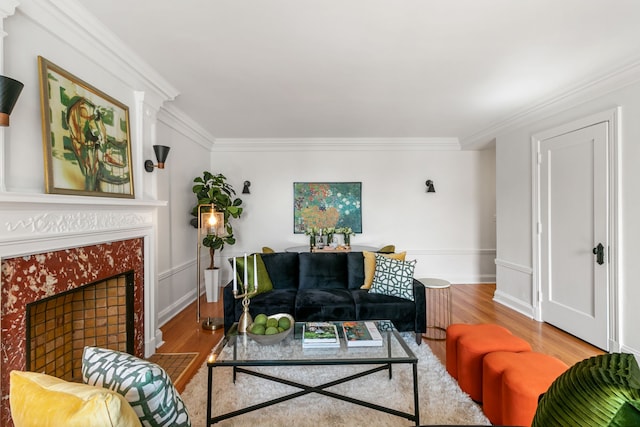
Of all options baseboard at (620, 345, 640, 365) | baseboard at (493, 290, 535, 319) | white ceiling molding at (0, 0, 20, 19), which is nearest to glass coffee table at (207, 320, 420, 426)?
white ceiling molding at (0, 0, 20, 19)

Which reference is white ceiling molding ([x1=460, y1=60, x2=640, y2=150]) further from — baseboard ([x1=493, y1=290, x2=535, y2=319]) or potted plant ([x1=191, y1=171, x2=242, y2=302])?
potted plant ([x1=191, y1=171, x2=242, y2=302])

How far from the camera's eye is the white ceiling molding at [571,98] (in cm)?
262

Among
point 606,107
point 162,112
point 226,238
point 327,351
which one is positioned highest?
point 162,112

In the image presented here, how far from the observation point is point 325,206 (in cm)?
538

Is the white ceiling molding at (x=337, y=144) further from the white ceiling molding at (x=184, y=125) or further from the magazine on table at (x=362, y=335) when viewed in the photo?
the magazine on table at (x=362, y=335)

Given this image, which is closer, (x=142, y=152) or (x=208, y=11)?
(x=208, y=11)

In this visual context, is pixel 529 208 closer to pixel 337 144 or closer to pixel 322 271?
pixel 322 271

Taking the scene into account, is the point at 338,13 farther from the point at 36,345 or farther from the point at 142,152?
the point at 36,345

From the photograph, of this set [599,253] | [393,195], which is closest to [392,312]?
[599,253]

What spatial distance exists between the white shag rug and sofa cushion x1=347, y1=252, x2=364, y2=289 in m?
1.14

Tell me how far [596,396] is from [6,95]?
7.99 ft

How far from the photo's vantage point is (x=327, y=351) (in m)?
1.90

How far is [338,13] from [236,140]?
3712mm

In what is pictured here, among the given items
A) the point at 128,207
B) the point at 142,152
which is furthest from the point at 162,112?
the point at 128,207
